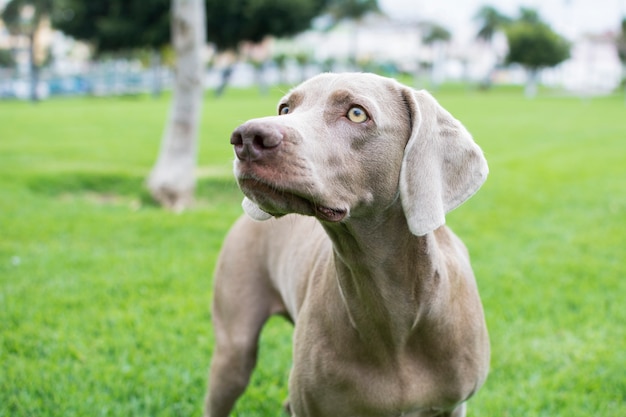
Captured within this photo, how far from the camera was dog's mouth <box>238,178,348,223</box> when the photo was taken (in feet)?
6.85

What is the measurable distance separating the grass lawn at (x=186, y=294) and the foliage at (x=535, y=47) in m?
49.5

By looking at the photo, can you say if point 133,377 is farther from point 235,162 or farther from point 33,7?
point 33,7

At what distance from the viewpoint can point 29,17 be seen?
5169 centimetres

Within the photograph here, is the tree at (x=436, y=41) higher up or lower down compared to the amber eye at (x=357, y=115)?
lower down

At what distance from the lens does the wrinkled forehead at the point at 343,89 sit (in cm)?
232

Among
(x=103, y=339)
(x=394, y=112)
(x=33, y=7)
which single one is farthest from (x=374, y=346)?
(x=33, y=7)

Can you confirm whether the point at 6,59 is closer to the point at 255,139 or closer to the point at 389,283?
the point at 389,283

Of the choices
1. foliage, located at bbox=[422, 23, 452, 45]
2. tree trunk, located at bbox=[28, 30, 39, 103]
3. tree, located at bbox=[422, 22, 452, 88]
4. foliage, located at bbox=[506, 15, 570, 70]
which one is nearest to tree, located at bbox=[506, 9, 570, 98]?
foliage, located at bbox=[506, 15, 570, 70]

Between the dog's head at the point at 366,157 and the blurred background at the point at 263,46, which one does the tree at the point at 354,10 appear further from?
the dog's head at the point at 366,157

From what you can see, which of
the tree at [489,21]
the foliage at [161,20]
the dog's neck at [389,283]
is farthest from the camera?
the tree at [489,21]

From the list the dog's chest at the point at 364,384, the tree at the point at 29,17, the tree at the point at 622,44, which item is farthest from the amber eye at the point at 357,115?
the tree at the point at 622,44

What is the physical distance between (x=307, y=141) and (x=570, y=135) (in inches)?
684

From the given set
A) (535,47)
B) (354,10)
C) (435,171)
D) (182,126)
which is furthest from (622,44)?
(435,171)

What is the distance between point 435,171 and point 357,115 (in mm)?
320
